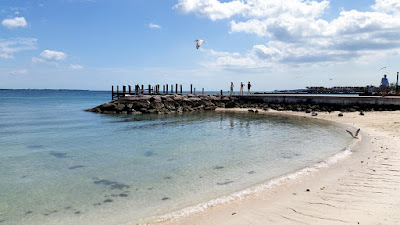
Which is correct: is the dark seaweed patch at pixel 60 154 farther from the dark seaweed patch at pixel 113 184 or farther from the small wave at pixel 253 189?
the small wave at pixel 253 189

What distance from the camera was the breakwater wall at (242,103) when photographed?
26547 mm

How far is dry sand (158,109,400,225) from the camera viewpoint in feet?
15.3

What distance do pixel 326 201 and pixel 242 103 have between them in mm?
33691

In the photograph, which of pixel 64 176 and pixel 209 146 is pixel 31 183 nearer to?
pixel 64 176

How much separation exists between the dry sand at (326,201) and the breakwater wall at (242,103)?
69.6 feet

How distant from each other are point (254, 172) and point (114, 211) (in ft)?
14.5

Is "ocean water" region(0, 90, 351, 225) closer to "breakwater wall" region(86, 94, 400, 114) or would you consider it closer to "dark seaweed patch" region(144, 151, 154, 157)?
"dark seaweed patch" region(144, 151, 154, 157)

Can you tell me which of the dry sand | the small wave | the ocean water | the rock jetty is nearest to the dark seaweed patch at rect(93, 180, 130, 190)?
the ocean water

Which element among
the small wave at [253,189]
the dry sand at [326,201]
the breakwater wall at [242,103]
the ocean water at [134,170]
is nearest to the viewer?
the dry sand at [326,201]

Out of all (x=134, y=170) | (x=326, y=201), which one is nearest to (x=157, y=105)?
(x=134, y=170)

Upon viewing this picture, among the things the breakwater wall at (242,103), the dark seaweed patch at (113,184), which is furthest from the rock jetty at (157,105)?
the dark seaweed patch at (113,184)

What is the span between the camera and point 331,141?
12898 mm

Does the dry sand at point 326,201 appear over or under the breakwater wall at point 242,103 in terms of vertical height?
under

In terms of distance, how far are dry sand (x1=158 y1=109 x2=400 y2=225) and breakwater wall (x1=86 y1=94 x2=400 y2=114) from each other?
21.2 meters
